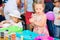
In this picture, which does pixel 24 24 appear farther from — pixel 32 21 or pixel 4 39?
pixel 4 39

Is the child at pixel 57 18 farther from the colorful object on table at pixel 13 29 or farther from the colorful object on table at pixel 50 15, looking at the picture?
the colorful object on table at pixel 13 29

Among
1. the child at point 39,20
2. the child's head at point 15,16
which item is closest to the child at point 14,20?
the child's head at point 15,16

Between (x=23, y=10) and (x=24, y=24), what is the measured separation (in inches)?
4.5

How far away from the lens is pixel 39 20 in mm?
1430

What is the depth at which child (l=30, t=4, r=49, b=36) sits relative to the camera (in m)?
1.41

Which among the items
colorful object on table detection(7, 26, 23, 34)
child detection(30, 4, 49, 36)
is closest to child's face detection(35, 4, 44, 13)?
child detection(30, 4, 49, 36)

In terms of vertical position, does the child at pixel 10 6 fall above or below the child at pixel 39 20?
above

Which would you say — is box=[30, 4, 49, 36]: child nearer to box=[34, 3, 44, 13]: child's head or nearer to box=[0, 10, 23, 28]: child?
box=[34, 3, 44, 13]: child's head

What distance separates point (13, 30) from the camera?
59.3 inches

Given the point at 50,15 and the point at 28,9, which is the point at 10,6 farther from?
the point at 50,15

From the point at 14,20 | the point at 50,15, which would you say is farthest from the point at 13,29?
the point at 50,15

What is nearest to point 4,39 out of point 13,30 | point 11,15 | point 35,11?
point 13,30

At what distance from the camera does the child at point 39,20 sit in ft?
4.63

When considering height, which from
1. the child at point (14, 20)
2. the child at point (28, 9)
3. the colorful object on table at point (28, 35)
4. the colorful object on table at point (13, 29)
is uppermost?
the child at point (28, 9)
